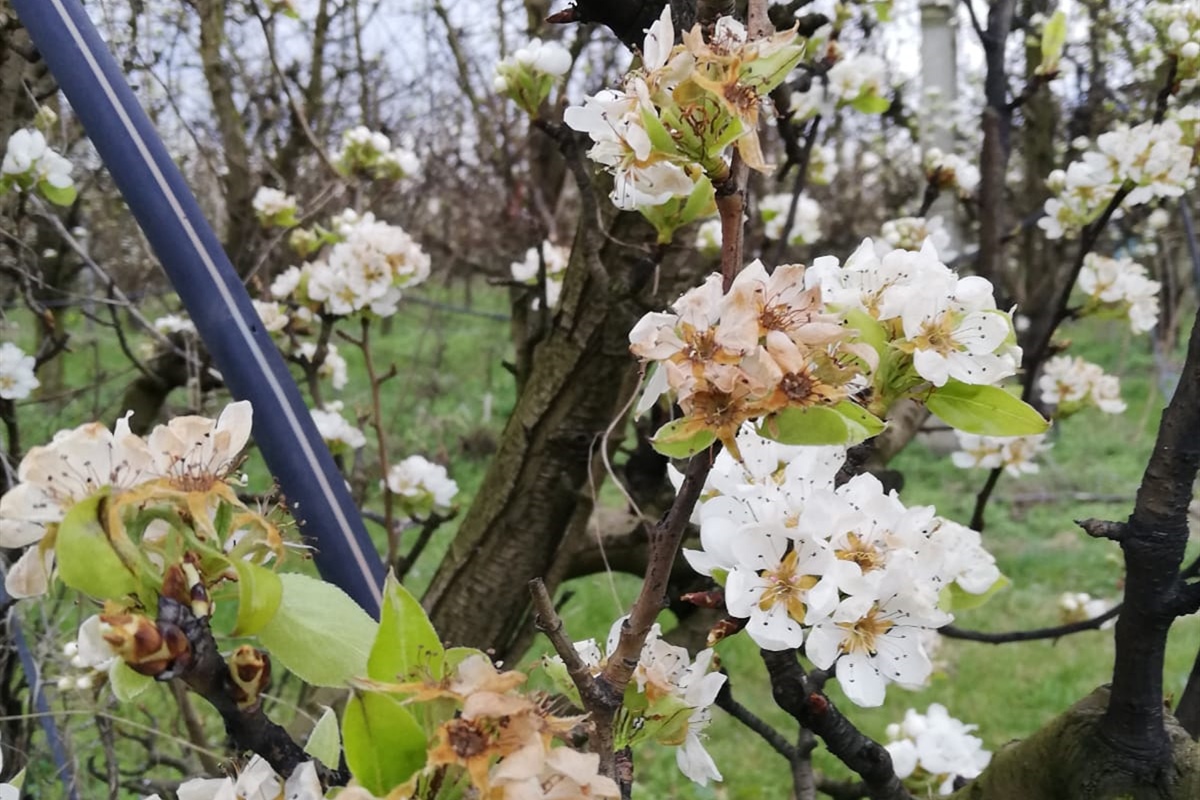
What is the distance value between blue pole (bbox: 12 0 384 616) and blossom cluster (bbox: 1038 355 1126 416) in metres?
1.49

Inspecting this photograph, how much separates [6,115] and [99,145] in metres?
0.83

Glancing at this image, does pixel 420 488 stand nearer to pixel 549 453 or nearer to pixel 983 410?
pixel 549 453

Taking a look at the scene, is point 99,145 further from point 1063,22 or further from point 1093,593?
point 1093,593

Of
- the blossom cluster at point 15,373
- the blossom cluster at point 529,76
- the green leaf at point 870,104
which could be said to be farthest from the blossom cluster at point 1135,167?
the blossom cluster at point 15,373

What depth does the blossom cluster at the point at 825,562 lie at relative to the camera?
471 millimetres

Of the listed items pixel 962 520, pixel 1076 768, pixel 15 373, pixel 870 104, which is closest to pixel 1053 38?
pixel 870 104

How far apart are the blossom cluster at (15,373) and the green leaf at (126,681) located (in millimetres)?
1246

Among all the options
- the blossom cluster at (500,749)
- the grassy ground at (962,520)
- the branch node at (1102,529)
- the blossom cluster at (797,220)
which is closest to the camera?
the blossom cluster at (500,749)

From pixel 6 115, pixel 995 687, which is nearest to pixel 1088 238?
pixel 6 115

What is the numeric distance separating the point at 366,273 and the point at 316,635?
104 centimetres

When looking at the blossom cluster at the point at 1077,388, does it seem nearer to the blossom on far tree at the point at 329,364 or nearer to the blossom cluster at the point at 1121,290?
the blossom cluster at the point at 1121,290

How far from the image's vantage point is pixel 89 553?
346 millimetres

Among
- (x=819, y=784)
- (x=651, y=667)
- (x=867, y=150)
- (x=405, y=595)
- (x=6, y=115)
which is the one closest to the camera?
(x=405, y=595)

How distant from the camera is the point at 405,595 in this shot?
372 millimetres
